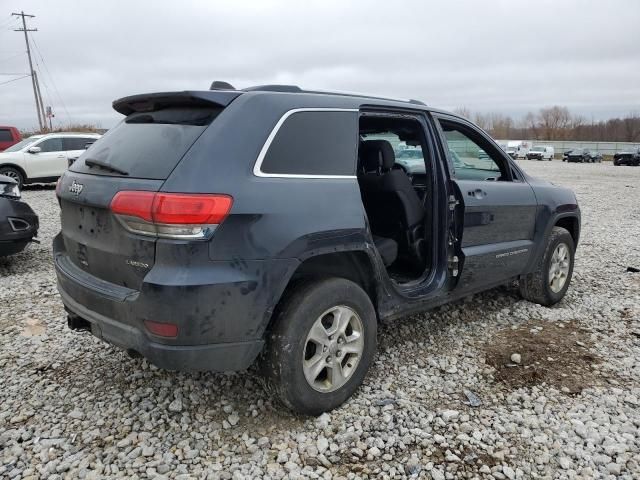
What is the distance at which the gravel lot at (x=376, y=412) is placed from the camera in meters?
2.58

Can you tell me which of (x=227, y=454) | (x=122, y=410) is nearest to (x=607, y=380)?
(x=227, y=454)

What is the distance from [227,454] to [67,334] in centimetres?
210

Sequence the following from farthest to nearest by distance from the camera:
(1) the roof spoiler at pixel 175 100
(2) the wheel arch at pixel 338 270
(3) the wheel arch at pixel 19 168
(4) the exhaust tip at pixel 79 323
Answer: (3) the wheel arch at pixel 19 168 → (4) the exhaust tip at pixel 79 323 → (2) the wheel arch at pixel 338 270 → (1) the roof spoiler at pixel 175 100

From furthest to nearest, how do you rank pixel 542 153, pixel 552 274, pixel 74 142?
pixel 542 153, pixel 74 142, pixel 552 274

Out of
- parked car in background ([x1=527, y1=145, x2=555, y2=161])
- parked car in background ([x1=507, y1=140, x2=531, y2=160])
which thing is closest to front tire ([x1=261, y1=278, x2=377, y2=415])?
parked car in background ([x1=527, y1=145, x2=555, y2=161])

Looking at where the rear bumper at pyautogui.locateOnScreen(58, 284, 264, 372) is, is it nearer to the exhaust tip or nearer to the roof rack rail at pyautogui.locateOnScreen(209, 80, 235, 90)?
the exhaust tip

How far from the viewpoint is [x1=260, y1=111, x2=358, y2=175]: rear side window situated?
2.71 meters

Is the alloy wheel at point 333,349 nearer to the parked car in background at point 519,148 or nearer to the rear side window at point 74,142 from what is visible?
the rear side window at point 74,142

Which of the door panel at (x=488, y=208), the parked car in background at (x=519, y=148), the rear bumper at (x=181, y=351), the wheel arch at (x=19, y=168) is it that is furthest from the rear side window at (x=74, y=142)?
the parked car in background at (x=519, y=148)

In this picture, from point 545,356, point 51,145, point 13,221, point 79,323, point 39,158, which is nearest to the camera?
point 79,323

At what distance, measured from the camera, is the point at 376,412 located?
3033mm

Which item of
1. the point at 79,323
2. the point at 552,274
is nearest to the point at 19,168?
the point at 79,323

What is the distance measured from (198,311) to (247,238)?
0.41m

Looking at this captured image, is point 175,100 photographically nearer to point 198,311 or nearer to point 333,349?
point 198,311
